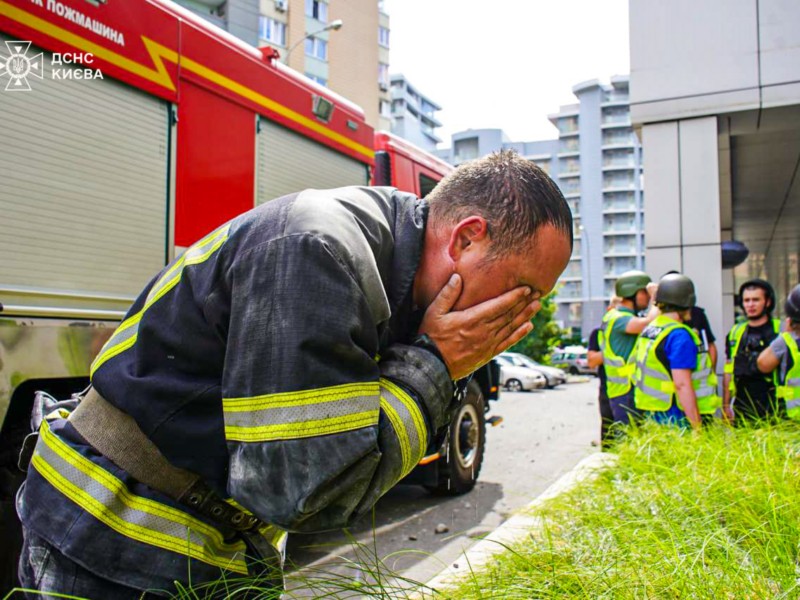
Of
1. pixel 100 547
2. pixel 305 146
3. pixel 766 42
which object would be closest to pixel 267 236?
pixel 100 547

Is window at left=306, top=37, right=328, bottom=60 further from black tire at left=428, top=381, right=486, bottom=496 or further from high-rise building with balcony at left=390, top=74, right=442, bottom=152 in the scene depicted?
black tire at left=428, top=381, right=486, bottom=496

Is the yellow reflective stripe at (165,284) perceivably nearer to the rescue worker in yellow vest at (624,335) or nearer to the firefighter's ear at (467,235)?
the firefighter's ear at (467,235)

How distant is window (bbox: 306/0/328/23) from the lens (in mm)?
39812

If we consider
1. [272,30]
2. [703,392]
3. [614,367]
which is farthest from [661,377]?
[272,30]

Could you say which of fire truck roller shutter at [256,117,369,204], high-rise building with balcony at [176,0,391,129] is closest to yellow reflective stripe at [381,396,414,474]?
fire truck roller shutter at [256,117,369,204]

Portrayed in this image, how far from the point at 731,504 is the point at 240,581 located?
1.72 m

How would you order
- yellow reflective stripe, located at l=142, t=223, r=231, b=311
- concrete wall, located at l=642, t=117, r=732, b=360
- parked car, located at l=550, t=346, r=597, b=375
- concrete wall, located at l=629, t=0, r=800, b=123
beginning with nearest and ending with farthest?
yellow reflective stripe, located at l=142, t=223, r=231, b=311
concrete wall, located at l=629, t=0, r=800, b=123
concrete wall, located at l=642, t=117, r=732, b=360
parked car, located at l=550, t=346, r=597, b=375

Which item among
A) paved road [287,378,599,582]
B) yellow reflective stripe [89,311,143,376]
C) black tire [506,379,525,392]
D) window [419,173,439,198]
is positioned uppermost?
window [419,173,439,198]

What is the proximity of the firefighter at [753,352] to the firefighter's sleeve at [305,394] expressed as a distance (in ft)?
15.4

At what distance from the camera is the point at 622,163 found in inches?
3022

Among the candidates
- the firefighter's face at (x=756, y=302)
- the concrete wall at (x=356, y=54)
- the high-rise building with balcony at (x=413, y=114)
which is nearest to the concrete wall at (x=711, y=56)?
the firefighter's face at (x=756, y=302)

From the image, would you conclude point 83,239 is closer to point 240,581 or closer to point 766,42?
point 240,581

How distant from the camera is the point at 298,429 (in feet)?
3.54

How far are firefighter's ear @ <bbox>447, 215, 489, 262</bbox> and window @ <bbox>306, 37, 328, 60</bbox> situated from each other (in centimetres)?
4042
